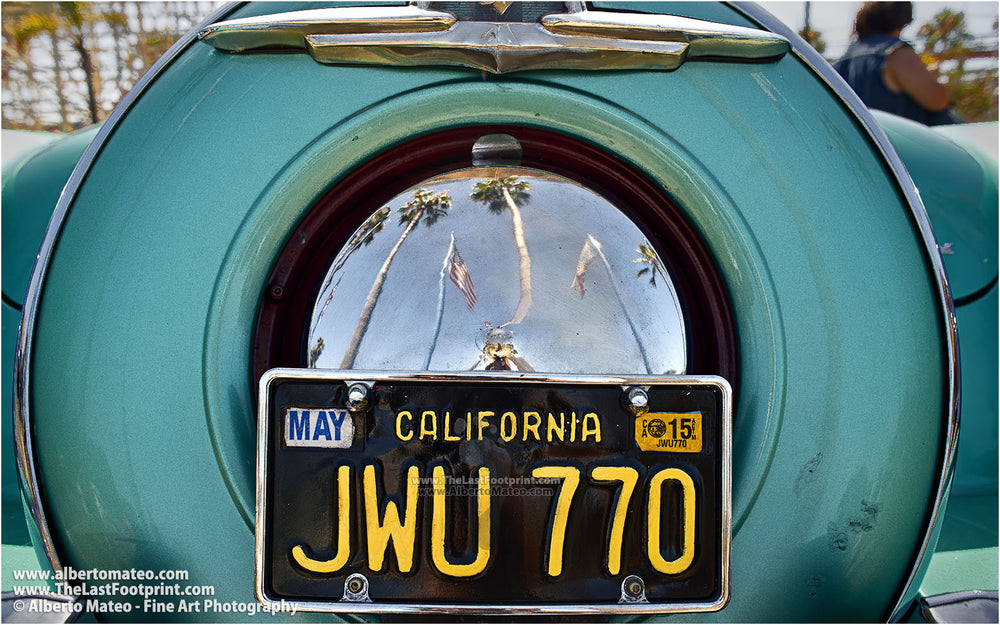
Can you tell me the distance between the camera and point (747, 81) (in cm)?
86

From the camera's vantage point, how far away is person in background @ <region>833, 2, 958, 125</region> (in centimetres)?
231

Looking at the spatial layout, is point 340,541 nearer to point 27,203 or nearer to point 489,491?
point 489,491

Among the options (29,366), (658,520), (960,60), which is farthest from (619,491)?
(960,60)

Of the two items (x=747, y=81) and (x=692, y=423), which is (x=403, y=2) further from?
(x=692, y=423)

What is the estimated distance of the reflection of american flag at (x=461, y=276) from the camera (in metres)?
0.79

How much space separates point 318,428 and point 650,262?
1.31ft

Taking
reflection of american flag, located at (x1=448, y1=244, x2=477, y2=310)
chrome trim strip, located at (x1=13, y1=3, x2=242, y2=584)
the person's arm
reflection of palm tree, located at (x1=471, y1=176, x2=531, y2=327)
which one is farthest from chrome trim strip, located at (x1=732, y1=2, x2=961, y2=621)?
the person's arm

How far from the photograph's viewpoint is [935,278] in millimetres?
841

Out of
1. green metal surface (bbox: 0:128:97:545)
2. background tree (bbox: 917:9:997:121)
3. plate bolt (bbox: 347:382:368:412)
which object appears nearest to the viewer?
plate bolt (bbox: 347:382:368:412)

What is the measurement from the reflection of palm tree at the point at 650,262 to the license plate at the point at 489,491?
14 cm

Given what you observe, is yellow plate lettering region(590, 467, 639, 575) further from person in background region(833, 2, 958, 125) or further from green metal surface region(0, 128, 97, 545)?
person in background region(833, 2, 958, 125)

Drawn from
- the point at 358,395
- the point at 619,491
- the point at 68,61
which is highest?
the point at 68,61

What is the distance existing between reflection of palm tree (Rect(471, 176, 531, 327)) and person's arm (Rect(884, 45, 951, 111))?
196 centimetres

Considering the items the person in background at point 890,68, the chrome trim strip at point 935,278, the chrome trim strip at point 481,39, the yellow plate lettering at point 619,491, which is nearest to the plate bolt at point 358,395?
the yellow plate lettering at point 619,491
